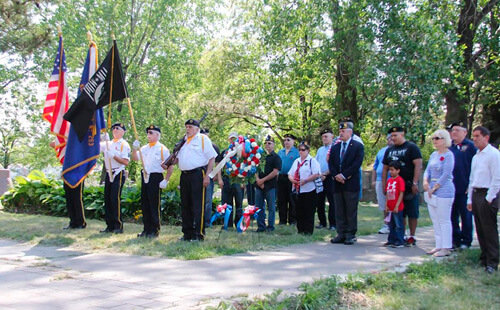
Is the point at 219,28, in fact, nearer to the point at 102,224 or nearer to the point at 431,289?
the point at 102,224

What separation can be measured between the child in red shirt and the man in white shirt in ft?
5.72

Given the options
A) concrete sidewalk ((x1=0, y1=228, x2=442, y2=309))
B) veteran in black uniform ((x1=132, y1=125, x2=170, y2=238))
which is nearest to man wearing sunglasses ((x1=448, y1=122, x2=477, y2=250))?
concrete sidewalk ((x1=0, y1=228, x2=442, y2=309))

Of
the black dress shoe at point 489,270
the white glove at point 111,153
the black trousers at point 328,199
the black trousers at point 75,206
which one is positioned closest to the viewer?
the black dress shoe at point 489,270

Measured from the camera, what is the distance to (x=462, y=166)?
8305 mm

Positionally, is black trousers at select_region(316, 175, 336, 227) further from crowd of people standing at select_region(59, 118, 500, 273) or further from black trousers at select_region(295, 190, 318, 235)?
black trousers at select_region(295, 190, 318, 235)

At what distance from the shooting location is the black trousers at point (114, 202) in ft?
32.9

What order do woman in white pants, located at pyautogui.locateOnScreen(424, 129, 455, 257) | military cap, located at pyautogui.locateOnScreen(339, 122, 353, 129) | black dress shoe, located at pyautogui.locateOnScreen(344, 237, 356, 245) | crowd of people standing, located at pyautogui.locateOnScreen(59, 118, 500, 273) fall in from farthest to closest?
military cap, located at pyautogui.locateOnScreen(339, 122, 353, 129) → black dress shoe, located at pyautogui.locateOnScreen(344, 237, 356, 245) → woman in white pants, located at pyautogui.locateOnScreen(424, 129, 455, 257) → crowd of people standing, located at pyautogui.locateOnScreen(59, 118, 500, 273)

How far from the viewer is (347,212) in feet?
29.3

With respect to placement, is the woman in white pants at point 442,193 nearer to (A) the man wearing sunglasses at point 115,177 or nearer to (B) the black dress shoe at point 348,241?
(B) the black dress shoe at point 348,241

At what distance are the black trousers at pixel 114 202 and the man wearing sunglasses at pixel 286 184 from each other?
376 cm

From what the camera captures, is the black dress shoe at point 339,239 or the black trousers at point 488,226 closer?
the black trousers at point 488,226

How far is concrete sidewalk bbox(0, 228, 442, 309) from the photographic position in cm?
471

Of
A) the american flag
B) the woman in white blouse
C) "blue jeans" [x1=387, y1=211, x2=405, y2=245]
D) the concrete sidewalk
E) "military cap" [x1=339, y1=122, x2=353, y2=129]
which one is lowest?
the concrete sidewalk

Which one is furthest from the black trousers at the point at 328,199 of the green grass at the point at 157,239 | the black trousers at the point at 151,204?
the black trousers at the point at 151,204
